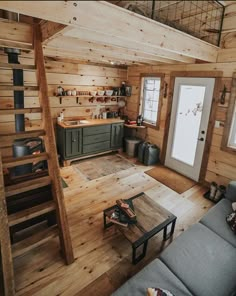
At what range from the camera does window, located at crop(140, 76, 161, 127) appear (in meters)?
4.41

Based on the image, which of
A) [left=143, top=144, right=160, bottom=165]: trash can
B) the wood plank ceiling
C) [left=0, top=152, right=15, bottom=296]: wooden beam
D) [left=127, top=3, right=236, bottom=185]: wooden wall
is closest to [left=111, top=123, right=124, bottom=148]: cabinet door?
[left=143, top=144, right=160, bottom=165]: trash can

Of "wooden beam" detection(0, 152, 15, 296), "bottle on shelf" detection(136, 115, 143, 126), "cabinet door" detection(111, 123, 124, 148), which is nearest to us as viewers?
"wooden beam" detection(0, 152, 15, 296)

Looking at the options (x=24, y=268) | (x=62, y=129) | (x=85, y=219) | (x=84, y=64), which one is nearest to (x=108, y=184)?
(x=85, y=219)

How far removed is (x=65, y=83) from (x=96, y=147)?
1.54 meters

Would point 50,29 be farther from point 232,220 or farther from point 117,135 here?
point 117,135

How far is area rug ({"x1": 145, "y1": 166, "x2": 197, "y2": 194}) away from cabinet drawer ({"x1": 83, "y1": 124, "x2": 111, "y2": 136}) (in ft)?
4.42

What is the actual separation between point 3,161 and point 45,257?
111 centimetres

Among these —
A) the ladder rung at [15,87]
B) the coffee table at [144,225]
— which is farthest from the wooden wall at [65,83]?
the coffee table at [144,225]

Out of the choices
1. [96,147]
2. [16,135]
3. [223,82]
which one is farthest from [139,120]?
[16,135]

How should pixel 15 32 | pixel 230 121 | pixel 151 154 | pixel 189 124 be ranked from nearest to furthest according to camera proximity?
pixel 15 32
pixel 230 121
pixel 189 124
pixel 151 154

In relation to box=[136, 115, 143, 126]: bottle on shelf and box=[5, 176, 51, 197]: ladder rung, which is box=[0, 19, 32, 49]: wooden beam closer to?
box=[5, 176, 51, 197]: ladder rung

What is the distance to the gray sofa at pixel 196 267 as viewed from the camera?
145 centimetres

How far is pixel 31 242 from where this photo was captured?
186 centimetres

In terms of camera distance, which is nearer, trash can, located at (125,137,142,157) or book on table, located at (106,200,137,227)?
book on table, located at (106,200,137,227)
